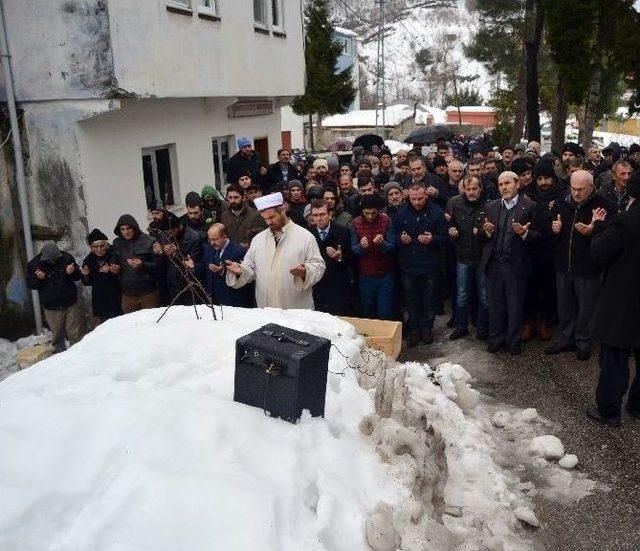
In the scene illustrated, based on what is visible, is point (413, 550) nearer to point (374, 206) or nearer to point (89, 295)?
point (374, 206)

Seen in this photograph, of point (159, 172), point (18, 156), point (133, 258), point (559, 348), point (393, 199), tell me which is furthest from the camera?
point (159, 172)

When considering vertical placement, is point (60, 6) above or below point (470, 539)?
above

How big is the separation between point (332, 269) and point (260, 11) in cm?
881

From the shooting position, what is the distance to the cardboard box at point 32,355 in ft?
25.2

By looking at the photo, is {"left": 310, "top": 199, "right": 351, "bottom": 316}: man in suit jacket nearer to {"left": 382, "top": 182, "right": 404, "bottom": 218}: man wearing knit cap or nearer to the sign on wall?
{"left": 382, "top": 182, "right": 404, "bottom": 218}: man wearing knit cap

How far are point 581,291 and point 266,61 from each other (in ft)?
30.2

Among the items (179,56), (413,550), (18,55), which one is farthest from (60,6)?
(413,550)

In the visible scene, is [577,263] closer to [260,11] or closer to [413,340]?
[413,340]

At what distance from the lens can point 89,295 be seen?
927 centimetres

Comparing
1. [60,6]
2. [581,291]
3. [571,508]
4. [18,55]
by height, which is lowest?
[571,508]

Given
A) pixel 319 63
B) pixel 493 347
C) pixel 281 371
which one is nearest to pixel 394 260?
pixel 493 347

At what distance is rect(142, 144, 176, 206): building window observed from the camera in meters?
10.7

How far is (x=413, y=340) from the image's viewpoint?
305 inches

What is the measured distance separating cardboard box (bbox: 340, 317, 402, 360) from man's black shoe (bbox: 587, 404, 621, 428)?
1818 millimetres
